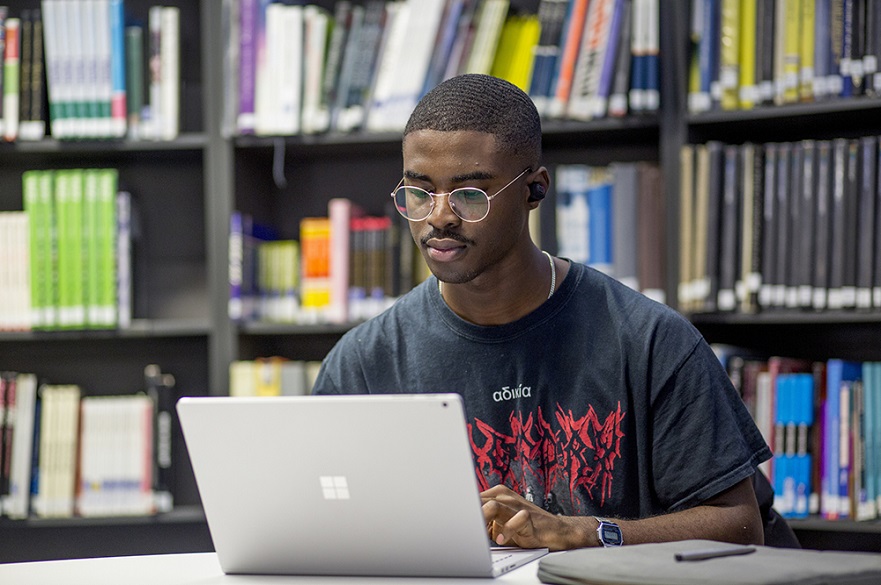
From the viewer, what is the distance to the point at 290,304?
2.56 meters

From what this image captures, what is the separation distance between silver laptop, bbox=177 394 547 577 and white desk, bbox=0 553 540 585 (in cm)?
2

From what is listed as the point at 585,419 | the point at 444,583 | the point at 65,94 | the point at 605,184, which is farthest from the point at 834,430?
the point at 65,94

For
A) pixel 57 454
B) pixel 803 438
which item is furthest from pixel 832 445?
pixel 57 454

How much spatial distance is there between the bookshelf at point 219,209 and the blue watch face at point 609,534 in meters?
1.14

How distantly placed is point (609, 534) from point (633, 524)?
0.07 m

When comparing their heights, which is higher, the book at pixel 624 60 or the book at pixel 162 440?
the book at pixel 624 60

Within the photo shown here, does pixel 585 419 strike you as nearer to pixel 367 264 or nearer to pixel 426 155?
pixel 426 155

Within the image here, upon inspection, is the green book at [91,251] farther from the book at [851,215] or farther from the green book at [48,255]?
the book at [851,215]

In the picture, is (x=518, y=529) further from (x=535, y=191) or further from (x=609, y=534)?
(x=535, y=191)

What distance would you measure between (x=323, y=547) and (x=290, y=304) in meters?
1.49

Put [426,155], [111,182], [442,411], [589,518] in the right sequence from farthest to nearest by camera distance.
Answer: [111,182]
[426,155]
[589,518]
[442,411]

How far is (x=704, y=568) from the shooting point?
3.13 feet

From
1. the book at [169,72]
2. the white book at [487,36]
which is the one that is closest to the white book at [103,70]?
the book at [169,72]

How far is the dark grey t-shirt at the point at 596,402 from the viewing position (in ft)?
4.74
